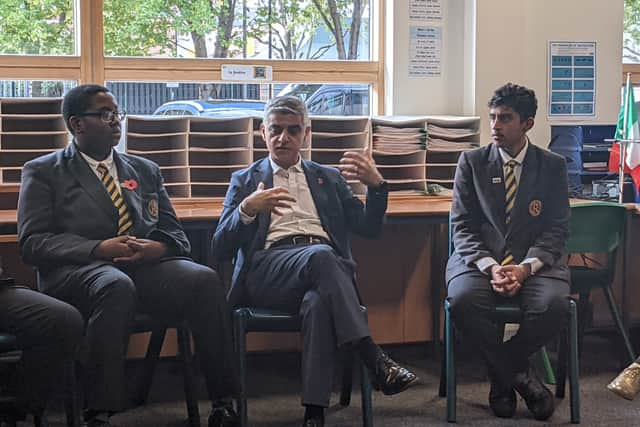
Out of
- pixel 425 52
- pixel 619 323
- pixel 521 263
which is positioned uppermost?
pixel 425 52

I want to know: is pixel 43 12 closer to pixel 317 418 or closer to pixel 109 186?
pixel 109 186

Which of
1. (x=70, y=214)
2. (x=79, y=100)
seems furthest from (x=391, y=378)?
(x=79, y=100)

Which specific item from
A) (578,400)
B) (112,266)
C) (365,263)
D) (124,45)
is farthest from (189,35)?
(578,400)

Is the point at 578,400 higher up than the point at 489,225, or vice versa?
the point at 489,225

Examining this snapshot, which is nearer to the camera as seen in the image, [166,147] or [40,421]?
[40,421]

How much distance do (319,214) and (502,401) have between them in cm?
98

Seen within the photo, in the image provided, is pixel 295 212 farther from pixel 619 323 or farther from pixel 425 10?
pixel 425 10

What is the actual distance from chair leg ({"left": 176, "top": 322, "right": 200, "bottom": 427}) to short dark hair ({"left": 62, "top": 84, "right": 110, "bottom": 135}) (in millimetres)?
864

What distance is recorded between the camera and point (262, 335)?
4.11 metres

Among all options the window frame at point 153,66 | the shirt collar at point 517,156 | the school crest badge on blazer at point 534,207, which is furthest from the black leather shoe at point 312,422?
the window frame at point 153,66

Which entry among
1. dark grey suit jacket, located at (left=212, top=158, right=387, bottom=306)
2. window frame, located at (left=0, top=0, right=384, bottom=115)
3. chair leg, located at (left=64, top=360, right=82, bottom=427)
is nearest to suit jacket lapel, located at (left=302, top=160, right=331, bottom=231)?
dark grey suit jacket, located at (left=212, top=158, right=387, bottom=306)

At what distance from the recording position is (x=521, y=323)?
3.35 meters

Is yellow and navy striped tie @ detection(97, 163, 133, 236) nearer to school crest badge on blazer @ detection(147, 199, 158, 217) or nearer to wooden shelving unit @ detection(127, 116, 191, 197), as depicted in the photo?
school crest badge on blazer @ detection(147, 199, 158, 217)

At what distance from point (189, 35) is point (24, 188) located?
1.71m
